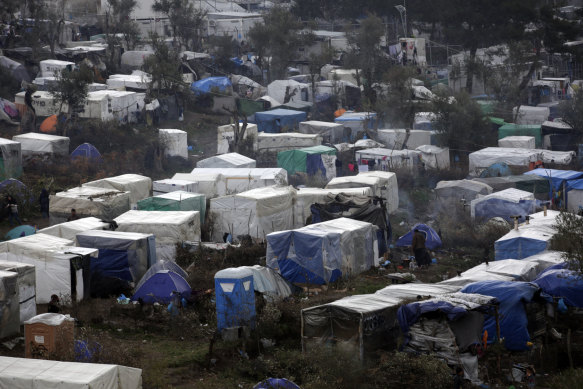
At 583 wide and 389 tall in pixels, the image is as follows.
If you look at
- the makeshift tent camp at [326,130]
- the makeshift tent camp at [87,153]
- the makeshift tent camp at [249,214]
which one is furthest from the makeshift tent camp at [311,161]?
the makeshift tent camp at [249,214]

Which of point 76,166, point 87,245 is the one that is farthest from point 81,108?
point 87,245

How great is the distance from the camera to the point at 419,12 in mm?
54094

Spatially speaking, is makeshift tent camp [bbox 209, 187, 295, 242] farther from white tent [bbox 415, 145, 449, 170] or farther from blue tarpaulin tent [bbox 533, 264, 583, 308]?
white tent [bbox 415, 145, 449, 170]

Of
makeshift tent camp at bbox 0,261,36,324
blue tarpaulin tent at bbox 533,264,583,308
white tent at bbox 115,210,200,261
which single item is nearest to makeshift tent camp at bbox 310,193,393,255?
white tent at bbox 115,210,200,261

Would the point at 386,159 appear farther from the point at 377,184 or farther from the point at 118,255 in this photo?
the point at 118,255

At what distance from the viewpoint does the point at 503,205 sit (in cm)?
2386

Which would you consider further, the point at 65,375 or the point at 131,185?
the point at 131,185

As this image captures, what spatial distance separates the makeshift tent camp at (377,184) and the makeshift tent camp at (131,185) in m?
5.66

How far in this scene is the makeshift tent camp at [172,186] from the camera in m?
23.2

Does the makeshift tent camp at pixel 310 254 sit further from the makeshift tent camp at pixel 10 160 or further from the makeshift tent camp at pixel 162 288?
the makeshift tent camp at pixel 10 160

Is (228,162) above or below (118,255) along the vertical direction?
above

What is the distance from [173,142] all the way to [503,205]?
44.8 ft

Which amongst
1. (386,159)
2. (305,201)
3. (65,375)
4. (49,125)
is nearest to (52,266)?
(65,375)

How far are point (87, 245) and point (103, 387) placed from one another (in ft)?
25.8
